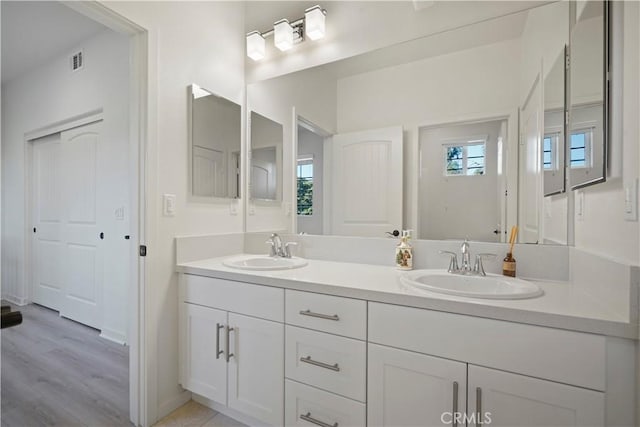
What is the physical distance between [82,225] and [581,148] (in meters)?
3.78

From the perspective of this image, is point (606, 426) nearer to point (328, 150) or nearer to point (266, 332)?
point (266, 332)

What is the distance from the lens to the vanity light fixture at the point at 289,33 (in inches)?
70.1

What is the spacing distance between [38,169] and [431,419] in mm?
4629

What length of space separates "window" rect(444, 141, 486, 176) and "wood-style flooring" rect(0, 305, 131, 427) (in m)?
2.15

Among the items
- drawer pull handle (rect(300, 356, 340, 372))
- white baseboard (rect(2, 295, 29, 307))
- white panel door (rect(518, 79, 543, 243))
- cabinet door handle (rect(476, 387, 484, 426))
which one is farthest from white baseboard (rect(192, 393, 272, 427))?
white baseboard (rect(2, 295, 29, 307))

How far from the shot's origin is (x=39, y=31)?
2.62 meters

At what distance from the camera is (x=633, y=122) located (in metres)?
0.84

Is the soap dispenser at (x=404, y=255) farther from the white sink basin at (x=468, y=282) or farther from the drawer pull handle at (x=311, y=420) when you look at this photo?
the drawer pull handle at (x=311, y=420)

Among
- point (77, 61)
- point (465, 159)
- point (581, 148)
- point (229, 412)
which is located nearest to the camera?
point (581, 148)

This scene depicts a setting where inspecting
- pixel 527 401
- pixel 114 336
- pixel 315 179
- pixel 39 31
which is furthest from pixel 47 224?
pixel 527 401

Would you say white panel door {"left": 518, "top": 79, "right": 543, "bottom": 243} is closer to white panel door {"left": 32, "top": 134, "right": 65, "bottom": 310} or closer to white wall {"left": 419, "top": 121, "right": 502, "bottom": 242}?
white wall {"left": 419, "top": 121, "right": 502, "bottom": 242}

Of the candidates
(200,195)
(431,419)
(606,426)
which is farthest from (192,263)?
(606,426)

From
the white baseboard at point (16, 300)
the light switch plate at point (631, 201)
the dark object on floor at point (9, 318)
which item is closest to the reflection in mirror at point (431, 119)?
the light switch plate at point (631, 201)
